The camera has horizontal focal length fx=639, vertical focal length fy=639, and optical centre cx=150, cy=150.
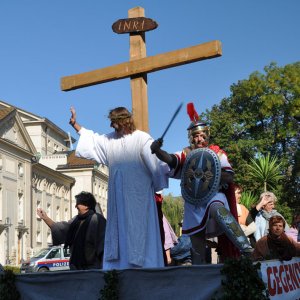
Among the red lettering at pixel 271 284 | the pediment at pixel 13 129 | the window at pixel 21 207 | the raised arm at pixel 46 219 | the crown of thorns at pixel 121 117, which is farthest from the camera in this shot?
the window at pixel 21 207

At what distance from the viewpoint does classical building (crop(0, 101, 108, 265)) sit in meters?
51.0

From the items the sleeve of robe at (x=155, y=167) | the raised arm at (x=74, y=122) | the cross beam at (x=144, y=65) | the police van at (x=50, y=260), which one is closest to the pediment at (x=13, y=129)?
the police van at (x=50, y=260)

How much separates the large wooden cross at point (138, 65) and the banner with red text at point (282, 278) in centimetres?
216

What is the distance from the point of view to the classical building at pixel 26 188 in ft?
167

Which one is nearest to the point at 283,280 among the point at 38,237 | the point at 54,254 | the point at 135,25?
the point at 135,25

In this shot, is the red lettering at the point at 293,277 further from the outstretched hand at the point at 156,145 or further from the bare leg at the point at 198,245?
the outstretched hand at the point at 156,145

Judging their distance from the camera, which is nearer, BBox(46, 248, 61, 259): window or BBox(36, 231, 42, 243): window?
BBox(46, 248, 61, 259): window

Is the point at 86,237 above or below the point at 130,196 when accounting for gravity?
below

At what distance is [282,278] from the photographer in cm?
524

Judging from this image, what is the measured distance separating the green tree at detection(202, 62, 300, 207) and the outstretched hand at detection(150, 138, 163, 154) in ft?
124

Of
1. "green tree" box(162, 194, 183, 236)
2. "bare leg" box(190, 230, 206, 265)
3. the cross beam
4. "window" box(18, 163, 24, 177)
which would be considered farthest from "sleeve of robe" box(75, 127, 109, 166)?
"window" box(18, 163, 24, 177)

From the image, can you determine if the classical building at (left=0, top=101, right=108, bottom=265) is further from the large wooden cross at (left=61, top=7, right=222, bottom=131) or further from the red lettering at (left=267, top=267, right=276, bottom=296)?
the red lettering at (left=267, top=267, right=276, bottom=296)

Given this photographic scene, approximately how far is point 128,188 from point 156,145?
54 centimetres

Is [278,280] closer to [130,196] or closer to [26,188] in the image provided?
[130,196]
